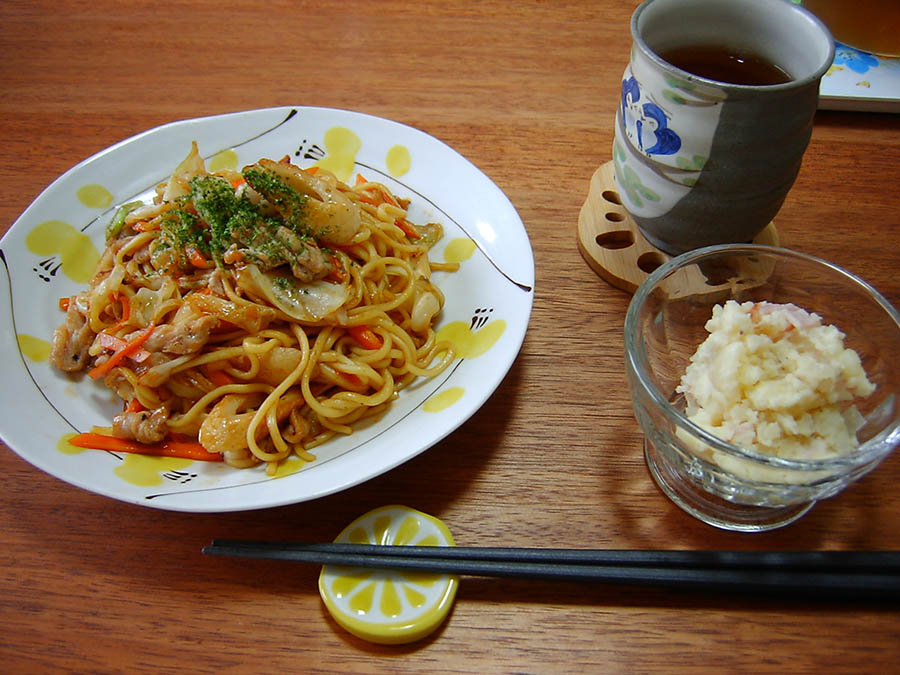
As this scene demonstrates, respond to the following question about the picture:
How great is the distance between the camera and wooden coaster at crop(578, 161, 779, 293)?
75.4 inches

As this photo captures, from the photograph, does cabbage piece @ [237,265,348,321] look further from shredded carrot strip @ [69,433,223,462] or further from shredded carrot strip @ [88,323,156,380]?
shredded carrot strip @ [69,433,223,462]

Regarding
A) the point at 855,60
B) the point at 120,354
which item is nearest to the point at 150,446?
the point at 120,354

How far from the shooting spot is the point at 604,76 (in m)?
2.69

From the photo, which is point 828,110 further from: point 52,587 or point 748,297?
point 52,587

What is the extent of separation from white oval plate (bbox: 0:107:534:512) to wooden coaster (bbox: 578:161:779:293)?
0.97 feet

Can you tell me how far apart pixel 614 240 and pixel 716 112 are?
0.57m

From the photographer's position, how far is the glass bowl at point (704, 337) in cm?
122

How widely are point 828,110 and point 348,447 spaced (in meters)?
2.16

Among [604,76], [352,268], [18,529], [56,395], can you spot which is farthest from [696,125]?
[18,529]

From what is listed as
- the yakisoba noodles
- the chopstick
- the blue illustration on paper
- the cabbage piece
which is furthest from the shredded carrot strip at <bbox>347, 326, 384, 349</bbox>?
the blue illustration on paper

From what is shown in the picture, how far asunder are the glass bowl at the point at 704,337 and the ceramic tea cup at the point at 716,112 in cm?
22

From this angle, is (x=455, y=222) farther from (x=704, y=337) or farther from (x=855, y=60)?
(x=855, y=60)

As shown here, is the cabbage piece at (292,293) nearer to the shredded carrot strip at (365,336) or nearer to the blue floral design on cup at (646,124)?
the shredded carrot strip at (365,336)

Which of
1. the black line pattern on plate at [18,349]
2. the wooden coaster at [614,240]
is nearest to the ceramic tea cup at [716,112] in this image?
the wooden coaster at [614,240]
